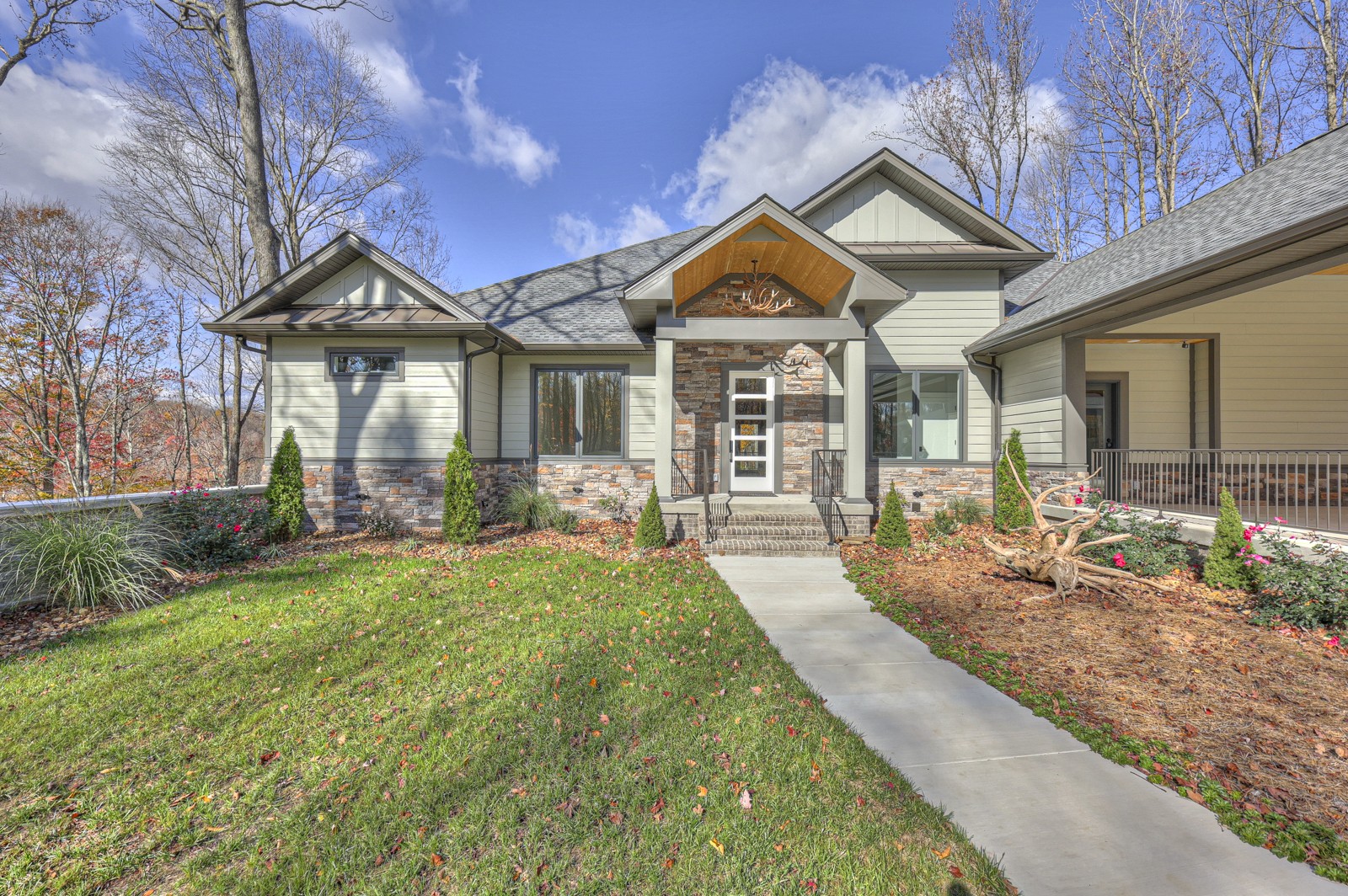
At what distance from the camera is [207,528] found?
6812 millimetres

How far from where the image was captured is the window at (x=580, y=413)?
10156 mm

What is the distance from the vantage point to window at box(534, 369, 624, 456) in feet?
33.3

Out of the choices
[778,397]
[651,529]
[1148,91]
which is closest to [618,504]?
[651,529]

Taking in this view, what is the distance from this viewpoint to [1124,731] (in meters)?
3.03

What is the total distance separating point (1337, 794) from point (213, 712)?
5984 mm

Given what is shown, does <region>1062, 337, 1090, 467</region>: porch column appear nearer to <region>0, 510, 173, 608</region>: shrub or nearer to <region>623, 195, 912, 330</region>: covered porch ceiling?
<region>623, 195, 912, 330</region>: covered porch ceiling

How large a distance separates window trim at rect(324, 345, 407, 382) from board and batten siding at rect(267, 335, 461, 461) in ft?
0.08

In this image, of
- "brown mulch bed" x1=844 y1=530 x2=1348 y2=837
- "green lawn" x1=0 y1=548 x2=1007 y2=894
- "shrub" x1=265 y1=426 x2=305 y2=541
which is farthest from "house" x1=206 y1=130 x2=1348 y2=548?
"green lawn" x1=0 y1=548 x2=1007 y2=894

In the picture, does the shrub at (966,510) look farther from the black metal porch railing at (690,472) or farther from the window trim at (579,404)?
the window trim at (579,404)

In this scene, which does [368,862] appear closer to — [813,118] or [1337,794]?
[1337,794]

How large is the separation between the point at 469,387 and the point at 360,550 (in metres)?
3.11

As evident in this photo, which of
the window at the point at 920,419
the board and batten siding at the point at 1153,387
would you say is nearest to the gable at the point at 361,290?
the window at the point at 920,419

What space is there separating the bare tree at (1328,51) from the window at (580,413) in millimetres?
16114

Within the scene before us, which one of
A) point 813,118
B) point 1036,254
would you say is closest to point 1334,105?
point 1036,254
